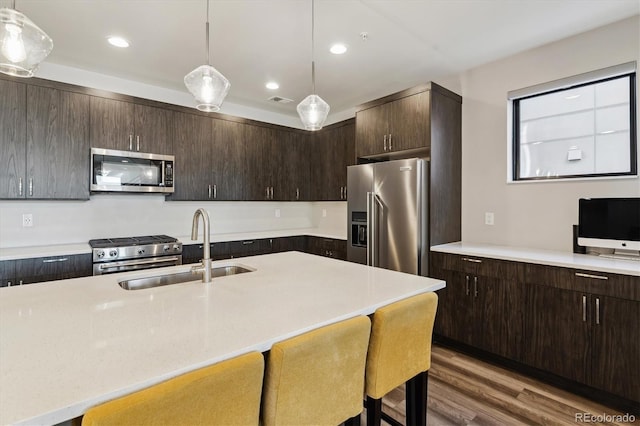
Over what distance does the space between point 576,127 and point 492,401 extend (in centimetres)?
235

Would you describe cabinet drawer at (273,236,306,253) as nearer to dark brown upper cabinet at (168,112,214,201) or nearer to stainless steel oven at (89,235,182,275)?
dark brown upper cabinet at (168,112,214,201)

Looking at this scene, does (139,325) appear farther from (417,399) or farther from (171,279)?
(417,399)

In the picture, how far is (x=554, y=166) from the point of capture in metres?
2.89

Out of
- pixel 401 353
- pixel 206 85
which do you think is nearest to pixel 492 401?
pixel 401 353

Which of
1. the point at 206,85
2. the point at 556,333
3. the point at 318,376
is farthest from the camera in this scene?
the point at 556,333

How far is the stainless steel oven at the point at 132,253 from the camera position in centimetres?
293

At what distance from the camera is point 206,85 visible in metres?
1.81

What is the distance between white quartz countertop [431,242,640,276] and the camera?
6.77ft

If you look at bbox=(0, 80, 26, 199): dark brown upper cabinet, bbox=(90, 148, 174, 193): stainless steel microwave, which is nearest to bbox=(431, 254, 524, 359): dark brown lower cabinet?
bbox=(90, 148, 174, 193): stainless steel microwave

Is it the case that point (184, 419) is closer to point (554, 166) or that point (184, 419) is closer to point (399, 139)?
point (399, 139)

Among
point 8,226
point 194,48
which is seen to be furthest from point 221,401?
point 8,226

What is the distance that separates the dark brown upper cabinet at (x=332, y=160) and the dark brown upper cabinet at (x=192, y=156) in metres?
1.51

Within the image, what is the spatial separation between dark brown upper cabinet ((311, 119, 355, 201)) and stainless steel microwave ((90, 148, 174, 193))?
197 centimetres

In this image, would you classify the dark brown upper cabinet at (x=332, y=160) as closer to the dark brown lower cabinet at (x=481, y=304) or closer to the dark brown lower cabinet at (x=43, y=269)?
the dark brown lower cabinet at (x=481, y=304)
